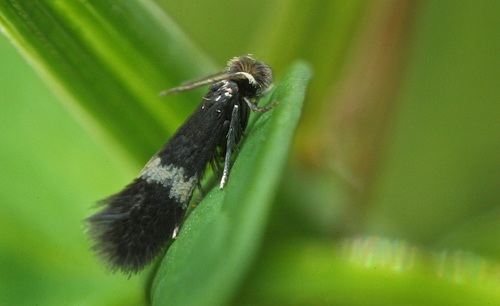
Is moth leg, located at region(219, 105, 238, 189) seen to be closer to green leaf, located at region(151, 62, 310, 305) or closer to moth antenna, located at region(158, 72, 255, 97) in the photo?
moth antenna, located at region(158, 72, 255, 97)

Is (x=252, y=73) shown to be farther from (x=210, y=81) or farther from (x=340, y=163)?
(x=340, y=163)

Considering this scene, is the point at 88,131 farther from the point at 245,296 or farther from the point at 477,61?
the point at 477,61

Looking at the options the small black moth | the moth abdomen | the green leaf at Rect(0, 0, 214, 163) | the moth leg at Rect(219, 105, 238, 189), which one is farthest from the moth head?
the moth abdomen

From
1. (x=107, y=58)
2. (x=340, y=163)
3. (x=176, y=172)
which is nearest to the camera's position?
(x=107, y=58)

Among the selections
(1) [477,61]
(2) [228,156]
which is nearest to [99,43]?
(2) [228,156]

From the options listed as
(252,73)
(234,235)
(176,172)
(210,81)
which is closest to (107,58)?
(210,81)

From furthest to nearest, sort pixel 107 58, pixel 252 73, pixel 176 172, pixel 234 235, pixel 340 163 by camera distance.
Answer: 1. pixel 340 163
2. pixel 252 73
3. pixel 176 172
4. pixel 107 58
5. pixel 234 235

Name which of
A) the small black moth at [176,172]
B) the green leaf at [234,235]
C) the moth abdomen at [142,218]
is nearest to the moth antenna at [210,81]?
the small black moth at [176,172]
